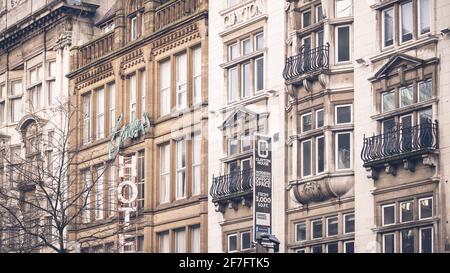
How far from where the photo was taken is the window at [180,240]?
154ft

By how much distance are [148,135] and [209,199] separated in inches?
216

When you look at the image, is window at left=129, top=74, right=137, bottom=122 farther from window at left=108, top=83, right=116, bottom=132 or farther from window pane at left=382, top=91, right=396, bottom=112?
window pane at left=382, top=91, right=396, bottom=112

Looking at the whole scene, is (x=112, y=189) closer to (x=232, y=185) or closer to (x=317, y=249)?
(x=232, y=185)

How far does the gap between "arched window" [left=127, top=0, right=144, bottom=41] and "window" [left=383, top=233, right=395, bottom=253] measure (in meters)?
18.8

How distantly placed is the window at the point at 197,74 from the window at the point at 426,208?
1375cm

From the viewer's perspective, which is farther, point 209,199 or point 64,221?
point 209,199

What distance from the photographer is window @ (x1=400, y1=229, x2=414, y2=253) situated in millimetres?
35594

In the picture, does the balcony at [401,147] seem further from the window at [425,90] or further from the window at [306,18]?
the window at [306,18]

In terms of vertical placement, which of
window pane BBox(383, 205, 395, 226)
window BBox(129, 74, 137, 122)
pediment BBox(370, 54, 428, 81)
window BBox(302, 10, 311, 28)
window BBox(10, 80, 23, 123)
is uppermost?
window BBox(10, 80, 23, 123)

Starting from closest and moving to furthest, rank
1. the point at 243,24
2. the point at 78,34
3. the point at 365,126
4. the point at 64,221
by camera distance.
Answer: the point at 365,126
the point at 64,221
the point at 243,24
the point at 78,34

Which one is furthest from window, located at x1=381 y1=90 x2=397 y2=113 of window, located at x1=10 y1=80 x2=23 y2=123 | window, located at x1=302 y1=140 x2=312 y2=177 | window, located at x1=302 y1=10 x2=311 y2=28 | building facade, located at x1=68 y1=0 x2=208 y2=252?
window, located at x1=10 y1=80 x2=23 y2=123
